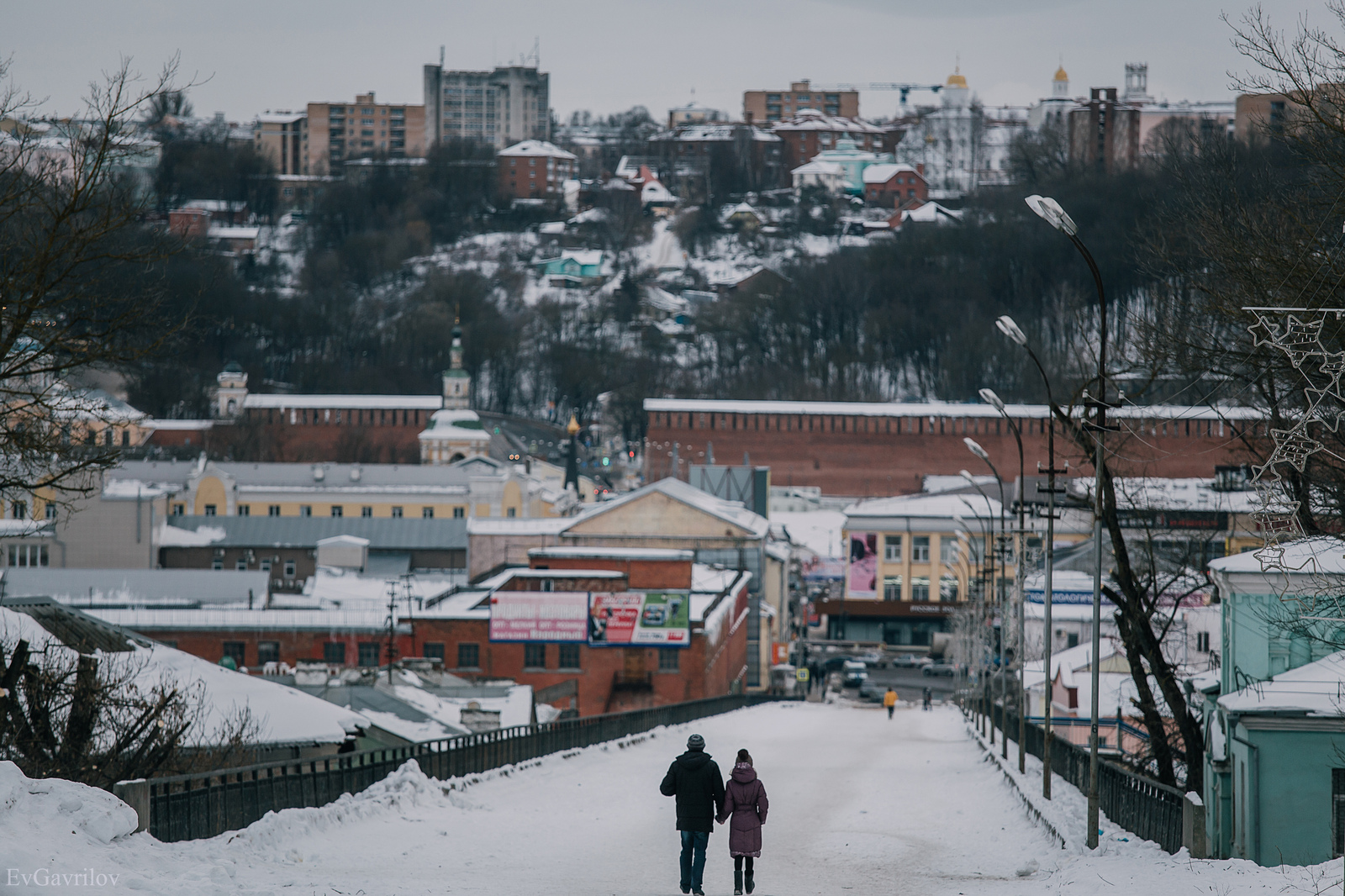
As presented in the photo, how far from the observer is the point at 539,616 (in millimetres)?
→ 47719

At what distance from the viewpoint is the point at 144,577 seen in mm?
56844

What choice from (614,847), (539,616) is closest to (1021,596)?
(614,847)

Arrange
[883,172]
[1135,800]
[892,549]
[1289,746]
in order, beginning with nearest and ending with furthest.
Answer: [1289,746] → [1135,800] → [892,549] → [883,172]

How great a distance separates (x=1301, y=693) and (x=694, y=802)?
576 cm

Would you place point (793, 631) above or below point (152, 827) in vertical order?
below

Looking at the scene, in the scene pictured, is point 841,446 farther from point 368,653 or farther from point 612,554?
point 368,653

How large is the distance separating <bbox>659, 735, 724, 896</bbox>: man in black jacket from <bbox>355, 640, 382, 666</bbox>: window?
3775 centimetres

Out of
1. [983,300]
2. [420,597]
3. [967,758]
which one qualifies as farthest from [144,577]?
[983,300]

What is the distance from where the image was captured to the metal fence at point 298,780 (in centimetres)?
1246

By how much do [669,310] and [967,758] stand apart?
141630 mm

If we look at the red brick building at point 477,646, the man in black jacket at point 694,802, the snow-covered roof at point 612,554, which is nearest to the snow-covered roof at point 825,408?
the snow-covered roof at point 612,554

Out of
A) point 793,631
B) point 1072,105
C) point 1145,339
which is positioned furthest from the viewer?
point 1072,105

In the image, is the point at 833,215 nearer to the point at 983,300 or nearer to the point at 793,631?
the point at 983,300

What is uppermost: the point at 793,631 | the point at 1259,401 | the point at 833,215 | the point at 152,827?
the point at 833,215
